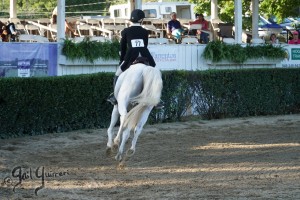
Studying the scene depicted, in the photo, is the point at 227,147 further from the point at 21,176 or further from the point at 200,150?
the point at 21,176

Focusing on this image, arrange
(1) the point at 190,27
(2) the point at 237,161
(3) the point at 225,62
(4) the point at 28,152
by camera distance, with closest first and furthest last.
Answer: (2) the point at 237,161, (4) the point at 28,152, (3) the point at 225,62, (1) the point at 190,27

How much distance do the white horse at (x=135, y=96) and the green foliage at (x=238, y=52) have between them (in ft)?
36.8

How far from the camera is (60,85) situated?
17.3m

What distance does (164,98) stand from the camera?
20172 millimetres

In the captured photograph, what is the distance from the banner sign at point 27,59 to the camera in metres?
19.4

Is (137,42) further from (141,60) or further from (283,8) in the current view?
(283,8)

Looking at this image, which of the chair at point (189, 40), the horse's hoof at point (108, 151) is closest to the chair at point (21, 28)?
Answer: the chair at point (189, 40)

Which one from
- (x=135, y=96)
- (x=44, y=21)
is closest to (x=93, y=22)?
(x=44, y=21)

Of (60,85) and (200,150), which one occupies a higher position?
(60,85)

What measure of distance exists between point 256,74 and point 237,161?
877 cm

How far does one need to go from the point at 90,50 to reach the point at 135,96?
8.89 metres

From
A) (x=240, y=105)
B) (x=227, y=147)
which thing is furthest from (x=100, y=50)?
(x=227, y=147)

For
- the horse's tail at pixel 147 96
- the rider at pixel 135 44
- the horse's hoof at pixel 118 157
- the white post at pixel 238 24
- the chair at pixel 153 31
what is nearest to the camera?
the horse's tail at pixel 147 96

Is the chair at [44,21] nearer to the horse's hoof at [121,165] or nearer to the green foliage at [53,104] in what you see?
the green foliage at [53,104]
